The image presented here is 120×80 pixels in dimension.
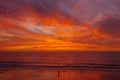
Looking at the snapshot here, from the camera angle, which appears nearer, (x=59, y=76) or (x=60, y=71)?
(x=59, y=76)

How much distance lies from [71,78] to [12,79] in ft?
16.4

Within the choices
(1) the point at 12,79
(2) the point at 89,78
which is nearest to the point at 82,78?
(2) the point at 89,78

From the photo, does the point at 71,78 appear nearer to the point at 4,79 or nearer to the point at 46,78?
the point at 46,78

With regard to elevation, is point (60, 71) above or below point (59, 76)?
above

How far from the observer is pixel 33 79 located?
2302 cm

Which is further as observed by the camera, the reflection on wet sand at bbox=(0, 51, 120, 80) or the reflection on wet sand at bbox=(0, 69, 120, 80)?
the reflection on wet sand at bbox=(0, 51, 120, 80)

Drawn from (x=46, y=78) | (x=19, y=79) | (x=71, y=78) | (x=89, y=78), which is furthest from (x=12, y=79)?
(x=89, y=78)

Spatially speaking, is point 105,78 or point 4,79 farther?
point 105,78

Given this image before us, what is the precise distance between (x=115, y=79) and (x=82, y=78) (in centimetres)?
285

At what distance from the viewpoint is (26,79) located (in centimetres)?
2281

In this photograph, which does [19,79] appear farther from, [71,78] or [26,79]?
[71,78]

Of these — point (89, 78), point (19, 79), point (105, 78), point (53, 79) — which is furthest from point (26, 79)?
point (105, 78)

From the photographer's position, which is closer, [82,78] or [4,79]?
[4,79]

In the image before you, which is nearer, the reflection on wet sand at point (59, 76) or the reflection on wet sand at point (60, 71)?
the reflection on wet sand at point (59, 76)
